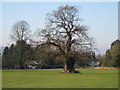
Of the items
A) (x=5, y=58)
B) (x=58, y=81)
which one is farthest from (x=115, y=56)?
(x=58, y=81)

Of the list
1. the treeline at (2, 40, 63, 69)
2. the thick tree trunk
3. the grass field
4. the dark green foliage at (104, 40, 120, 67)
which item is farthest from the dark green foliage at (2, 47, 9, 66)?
the grass field

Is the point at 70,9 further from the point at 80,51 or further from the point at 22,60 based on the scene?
the point at 22,60

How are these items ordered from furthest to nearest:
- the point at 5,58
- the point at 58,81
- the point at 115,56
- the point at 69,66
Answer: the point at 5,58 < the point at 115,56 < the point at 69,66 < the point at 58,81

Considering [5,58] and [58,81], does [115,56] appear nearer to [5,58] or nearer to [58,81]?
[5,58]

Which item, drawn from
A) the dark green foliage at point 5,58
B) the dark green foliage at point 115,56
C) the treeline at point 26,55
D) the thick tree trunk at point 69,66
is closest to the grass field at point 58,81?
the treeline at point 26,55

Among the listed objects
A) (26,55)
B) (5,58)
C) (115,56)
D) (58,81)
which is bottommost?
(58,81)

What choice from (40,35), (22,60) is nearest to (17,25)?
(22,60)

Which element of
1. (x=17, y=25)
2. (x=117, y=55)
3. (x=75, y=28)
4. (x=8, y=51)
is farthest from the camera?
(x=8, y=51)

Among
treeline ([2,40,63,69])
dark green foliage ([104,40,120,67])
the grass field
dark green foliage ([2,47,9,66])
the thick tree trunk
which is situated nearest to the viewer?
the grass field

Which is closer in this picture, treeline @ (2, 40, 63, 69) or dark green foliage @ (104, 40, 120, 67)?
treeline @ (2, 40, 63, 69)

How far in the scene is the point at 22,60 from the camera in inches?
2749

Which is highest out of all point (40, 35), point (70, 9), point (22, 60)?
point (70, 9)

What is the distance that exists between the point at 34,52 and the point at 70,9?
36.6ft

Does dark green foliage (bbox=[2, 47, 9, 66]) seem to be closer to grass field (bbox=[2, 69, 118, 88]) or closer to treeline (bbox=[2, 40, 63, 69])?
treeline (bbox=[2, 40, 63, 69])
